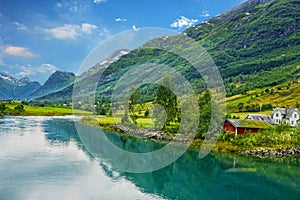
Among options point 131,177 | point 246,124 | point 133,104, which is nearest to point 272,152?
point 246,124

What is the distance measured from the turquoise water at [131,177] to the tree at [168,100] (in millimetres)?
16138

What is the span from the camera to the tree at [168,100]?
187 feet

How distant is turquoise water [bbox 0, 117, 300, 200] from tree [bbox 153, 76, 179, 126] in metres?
16.1

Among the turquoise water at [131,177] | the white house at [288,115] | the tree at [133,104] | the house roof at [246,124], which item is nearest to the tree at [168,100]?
the tree at [133,104]

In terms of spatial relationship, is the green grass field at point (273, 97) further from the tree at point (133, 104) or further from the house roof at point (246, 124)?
the house roof at point (246, 124)

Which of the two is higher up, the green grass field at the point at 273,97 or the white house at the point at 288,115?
the green grass field at the point at 273,97

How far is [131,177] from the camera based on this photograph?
97.8 feet

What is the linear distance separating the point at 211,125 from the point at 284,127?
10863 mm

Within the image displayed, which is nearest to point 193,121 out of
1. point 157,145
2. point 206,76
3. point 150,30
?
point 157,145

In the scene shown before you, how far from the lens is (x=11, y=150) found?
3991 centimetres

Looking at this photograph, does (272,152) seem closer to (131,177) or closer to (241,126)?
(241,126)

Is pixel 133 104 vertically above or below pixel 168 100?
below

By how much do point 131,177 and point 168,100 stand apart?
1176 inches

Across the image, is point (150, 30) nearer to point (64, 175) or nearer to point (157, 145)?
point (64, 175)
